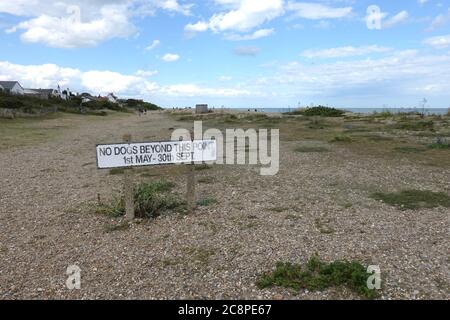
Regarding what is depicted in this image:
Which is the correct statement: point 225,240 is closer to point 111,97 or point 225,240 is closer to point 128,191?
point 128,191

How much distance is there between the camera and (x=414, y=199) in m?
8.66

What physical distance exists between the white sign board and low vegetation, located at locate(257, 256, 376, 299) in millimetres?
3061

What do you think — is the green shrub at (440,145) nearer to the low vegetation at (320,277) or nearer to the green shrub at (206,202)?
the green shrub at (206,202)

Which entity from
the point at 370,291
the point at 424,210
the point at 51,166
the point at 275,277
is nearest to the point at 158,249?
the point at 275,277

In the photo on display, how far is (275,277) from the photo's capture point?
199 inches

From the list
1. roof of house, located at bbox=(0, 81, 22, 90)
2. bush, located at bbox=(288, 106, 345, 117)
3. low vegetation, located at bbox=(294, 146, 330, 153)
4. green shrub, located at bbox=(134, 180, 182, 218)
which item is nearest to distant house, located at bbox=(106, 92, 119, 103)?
roof of house, located at bbox=(0, 81, 22, 90)

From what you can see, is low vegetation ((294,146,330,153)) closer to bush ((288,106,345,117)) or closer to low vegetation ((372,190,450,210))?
low vegetation ((372,190,450,210))

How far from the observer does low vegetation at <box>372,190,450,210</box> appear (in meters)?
8.23

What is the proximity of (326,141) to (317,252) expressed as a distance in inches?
601

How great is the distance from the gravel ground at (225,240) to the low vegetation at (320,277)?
0.42ft

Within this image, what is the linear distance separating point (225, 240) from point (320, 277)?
75.7 inches

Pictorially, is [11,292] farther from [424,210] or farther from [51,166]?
[51,166]

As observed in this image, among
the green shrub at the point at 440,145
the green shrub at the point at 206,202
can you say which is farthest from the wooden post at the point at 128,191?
the green shrub at the point at 440,145

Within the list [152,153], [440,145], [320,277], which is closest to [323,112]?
[440,145]
